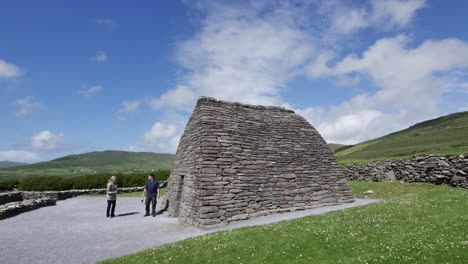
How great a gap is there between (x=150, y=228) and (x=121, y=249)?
3810 mm

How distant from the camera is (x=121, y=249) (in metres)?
11.2

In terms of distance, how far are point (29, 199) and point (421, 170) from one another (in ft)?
124

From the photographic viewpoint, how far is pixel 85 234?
1421 centimetres

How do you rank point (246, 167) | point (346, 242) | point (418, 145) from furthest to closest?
1. point (418, 145)
2. point (246, 167)
3. point (346, 242)

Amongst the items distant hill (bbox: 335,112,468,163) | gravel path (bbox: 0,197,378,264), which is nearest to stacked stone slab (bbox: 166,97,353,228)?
gravel path (bbox: 0,197,378,264)

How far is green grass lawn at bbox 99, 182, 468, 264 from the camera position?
746 centimetres

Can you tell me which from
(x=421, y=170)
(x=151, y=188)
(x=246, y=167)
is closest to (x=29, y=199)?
(x=151, y=188)

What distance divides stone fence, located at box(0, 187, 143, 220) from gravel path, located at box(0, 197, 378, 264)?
0.91 meters

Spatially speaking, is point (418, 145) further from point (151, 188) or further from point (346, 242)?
point (346, 242)

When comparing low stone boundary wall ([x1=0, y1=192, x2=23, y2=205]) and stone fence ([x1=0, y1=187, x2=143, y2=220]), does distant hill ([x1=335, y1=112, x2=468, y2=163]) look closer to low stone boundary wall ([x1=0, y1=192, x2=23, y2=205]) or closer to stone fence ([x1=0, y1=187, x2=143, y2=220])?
stone fence ([x1=0, y1=187, x2=143, y2=220])

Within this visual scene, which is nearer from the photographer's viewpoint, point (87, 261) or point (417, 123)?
point (87, 261)

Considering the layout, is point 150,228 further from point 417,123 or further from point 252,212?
point 417,123

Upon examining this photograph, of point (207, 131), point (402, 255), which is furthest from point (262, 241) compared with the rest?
point (207, 131)

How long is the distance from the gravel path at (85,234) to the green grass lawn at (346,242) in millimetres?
2313
